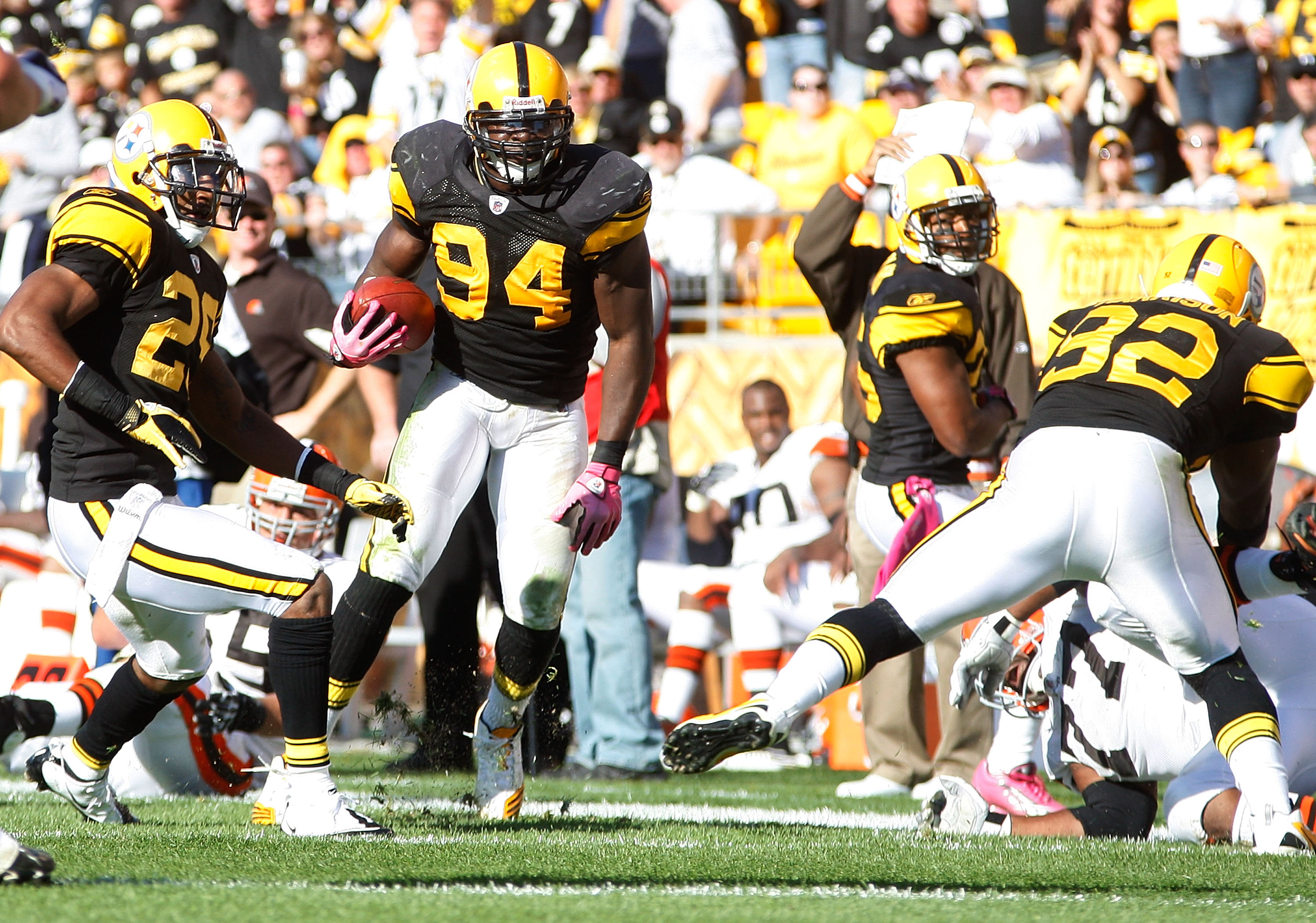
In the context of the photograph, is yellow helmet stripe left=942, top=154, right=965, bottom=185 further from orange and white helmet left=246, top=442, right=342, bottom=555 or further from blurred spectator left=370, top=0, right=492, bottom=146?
blurred spectator left=370, top=0, right=492, bottom=146

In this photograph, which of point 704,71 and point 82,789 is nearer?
point 82,789

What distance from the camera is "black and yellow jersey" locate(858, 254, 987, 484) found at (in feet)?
17.0

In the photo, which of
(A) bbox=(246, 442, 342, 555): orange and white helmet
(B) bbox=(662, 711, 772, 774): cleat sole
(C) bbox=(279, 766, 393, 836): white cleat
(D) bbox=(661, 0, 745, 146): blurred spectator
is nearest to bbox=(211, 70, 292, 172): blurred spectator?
(D) bbox=(661, 0, 745, 146): blurred spectator

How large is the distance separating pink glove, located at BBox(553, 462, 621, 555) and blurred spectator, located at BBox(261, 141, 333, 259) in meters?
5.65

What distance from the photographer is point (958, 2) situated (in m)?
10.6

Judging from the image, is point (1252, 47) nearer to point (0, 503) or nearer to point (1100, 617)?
point (1100, 617)

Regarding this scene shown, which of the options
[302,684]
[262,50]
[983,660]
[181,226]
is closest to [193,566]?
[302,684]

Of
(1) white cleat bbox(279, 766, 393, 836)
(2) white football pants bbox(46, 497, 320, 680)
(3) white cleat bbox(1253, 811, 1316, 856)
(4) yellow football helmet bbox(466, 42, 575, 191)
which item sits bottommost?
(3) white cleat bbox(1253, 811, 1316, 856)

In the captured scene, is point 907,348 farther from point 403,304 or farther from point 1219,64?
point 1219,64

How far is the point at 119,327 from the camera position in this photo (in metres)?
4.16

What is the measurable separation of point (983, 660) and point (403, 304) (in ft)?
6.29

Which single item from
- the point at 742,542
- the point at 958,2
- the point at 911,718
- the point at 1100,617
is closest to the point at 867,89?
the point at 958,2

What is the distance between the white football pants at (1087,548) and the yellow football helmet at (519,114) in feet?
4.82

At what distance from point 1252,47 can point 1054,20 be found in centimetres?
154
